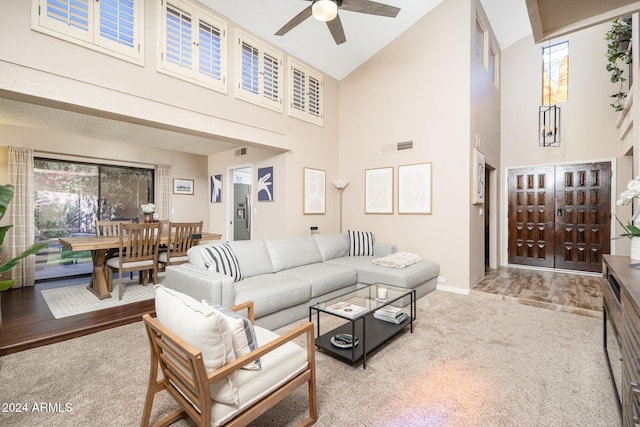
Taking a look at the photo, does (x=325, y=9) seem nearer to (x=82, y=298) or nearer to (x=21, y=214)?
(x=82, y=298)

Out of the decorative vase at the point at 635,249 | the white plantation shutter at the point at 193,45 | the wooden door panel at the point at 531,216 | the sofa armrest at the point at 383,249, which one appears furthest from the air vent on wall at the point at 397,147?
the decorative vase at the point at 635,249

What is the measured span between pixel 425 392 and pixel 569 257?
5.04 metres

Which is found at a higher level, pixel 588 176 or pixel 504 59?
pixel 504 59

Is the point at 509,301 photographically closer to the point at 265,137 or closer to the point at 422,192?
the point at 422,192

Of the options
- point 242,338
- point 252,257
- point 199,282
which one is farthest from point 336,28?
point 242,338

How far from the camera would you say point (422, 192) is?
467 centimetres

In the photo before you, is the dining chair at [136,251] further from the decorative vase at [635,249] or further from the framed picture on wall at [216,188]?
the decorative vase at [635,249]

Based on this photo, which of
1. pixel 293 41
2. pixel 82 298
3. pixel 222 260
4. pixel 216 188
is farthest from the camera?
pixel 216 188

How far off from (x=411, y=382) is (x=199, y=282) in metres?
1.95

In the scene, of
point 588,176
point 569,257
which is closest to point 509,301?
point 569,257

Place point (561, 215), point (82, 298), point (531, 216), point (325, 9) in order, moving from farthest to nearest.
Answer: point (531, 216), point (561, 215), point (82, 298), point (325, 9)

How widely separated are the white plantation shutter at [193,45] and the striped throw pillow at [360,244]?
9.80 ft

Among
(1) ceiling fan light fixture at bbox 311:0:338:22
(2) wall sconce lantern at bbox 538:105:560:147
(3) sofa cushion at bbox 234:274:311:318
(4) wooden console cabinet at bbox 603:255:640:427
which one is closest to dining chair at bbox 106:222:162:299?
(3) sofa cushion at bbox 234:274:311:318

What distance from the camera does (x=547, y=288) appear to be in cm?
424
